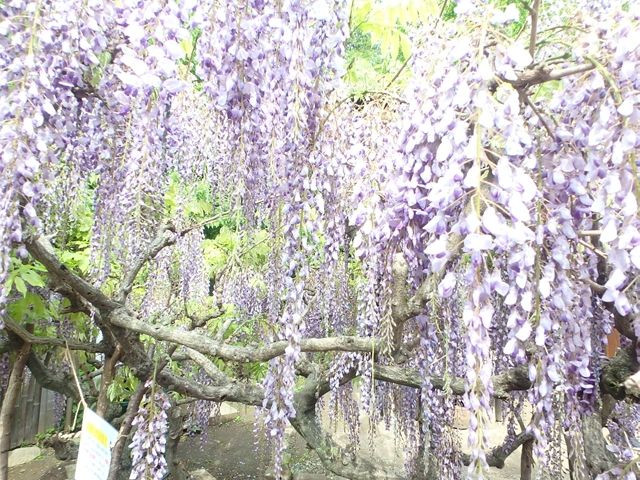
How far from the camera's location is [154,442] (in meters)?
2.61

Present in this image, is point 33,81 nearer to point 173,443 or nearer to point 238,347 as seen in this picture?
point 238,347

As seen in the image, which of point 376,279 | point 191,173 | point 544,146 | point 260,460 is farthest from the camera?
point 260,460

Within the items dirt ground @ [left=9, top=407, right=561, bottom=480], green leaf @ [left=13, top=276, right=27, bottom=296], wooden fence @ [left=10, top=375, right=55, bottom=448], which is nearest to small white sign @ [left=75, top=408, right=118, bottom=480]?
green leaf @ [left=13, top=276, right=27, bottom=296]

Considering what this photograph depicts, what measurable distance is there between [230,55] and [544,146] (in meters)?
1.05

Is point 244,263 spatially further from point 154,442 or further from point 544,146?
point 544,146

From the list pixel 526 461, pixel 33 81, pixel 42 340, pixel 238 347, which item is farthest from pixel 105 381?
pixel 526 461

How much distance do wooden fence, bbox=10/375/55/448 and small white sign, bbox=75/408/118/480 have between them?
188 inches

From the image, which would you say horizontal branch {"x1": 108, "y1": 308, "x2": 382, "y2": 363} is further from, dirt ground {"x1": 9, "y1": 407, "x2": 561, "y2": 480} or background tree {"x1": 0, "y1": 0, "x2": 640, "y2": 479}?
dirt ground {"x1": 9, "y1": 407, "x2": 561, "y2": 480}

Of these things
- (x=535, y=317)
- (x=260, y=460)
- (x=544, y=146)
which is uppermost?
(x=544, y=146)

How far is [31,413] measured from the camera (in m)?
6.22

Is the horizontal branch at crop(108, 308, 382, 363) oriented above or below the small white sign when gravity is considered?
above

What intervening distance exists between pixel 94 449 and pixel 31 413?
532cm

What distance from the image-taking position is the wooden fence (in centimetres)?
604

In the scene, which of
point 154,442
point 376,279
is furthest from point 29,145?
point 154,442
